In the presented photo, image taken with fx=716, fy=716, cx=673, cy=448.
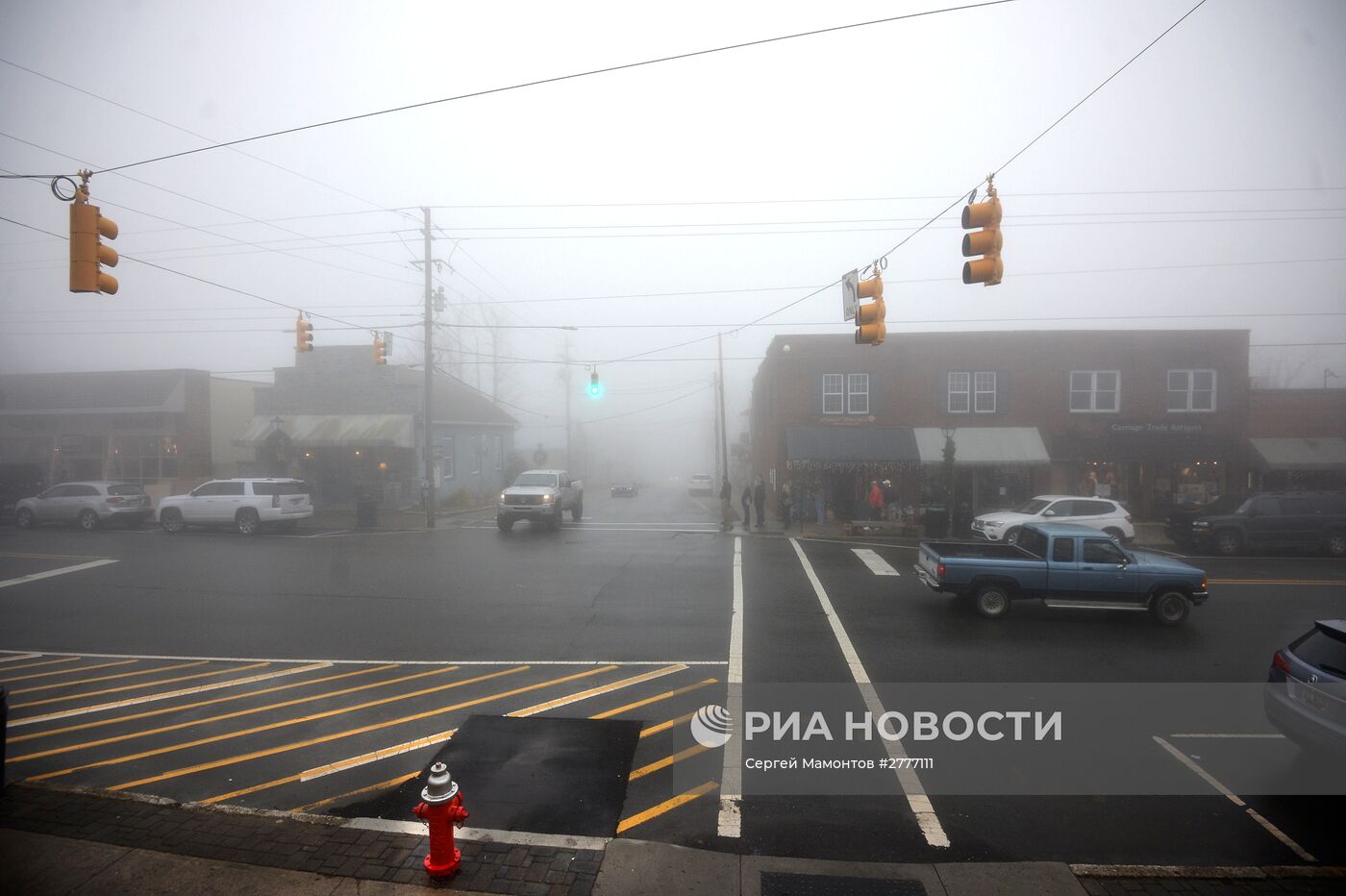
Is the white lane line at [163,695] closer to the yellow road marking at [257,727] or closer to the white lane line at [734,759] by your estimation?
the yellow road marking at [257,727]

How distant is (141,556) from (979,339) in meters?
28.7

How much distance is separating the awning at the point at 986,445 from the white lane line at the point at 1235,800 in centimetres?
2124

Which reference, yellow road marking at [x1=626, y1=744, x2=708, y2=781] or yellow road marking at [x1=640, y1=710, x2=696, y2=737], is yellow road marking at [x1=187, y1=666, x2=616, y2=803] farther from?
yellow road marking at [x1=626, y1=744, x2=708, y2=781]

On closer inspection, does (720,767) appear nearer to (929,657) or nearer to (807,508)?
(929,657)

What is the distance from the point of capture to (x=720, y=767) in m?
6.13

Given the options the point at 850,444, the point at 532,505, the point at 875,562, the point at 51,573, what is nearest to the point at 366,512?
the point at 532,505

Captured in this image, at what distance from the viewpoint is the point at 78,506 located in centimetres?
2358

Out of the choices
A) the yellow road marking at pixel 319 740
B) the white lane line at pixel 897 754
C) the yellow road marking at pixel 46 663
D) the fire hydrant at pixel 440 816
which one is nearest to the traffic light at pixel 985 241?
the white lane line at pixel 897 754

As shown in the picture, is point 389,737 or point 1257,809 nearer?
point 1257,809

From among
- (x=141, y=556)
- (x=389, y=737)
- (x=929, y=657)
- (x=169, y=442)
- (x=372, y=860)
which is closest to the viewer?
(x=372, y=860)

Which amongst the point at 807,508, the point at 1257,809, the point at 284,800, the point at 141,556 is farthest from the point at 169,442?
the point at 1257,809

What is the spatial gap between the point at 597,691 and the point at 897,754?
333 cm

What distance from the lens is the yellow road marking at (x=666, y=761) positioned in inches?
235

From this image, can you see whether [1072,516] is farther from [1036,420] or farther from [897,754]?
[897,754]
